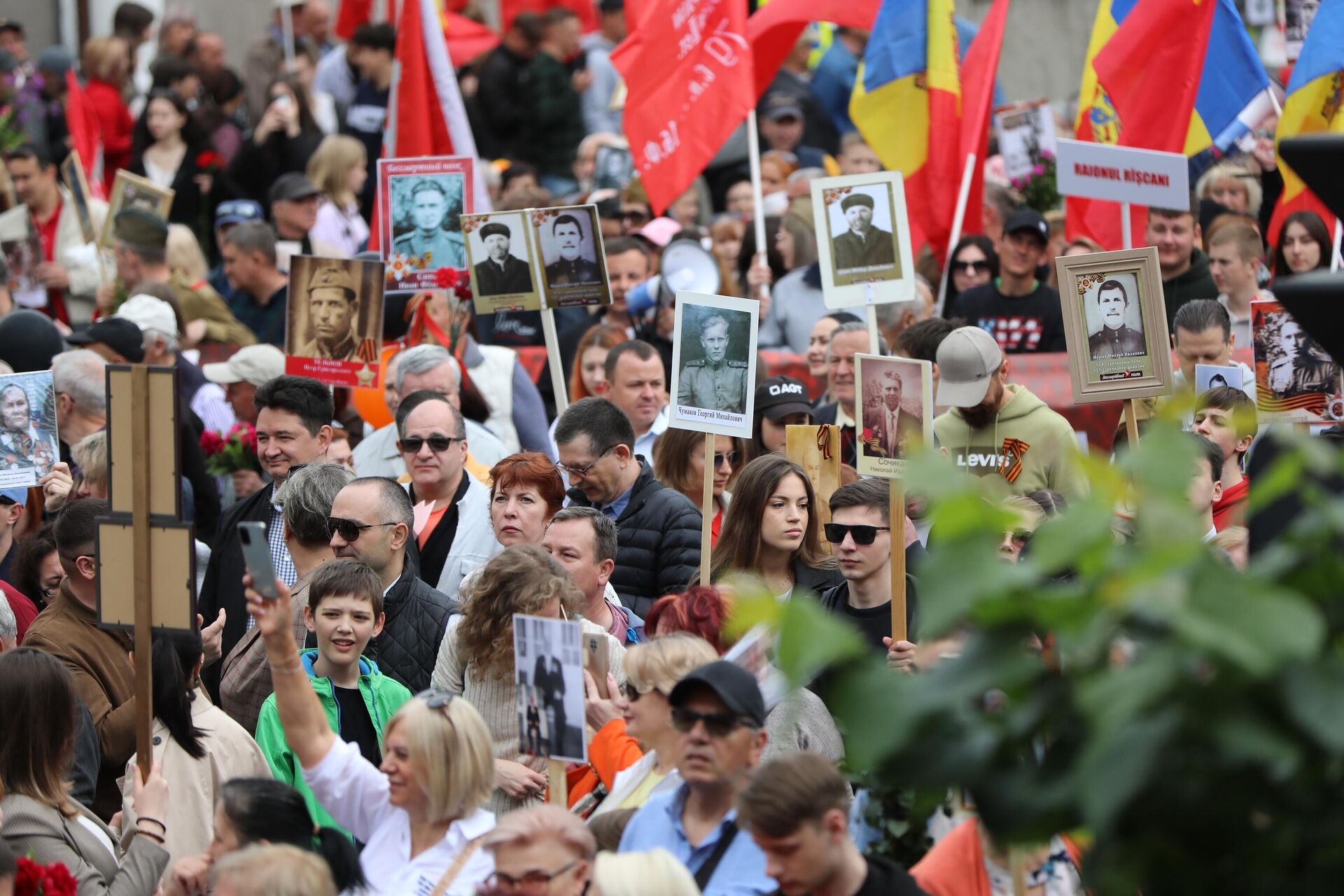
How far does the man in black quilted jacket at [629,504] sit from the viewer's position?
673 cm

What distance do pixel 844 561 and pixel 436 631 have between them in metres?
1.42

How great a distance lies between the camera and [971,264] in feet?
34.6

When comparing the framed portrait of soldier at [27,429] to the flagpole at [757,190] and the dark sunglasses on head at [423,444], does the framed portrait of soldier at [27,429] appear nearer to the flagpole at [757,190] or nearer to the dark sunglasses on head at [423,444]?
the dark sunglasses on head at [423,444]

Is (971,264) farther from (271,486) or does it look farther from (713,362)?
(271,486)

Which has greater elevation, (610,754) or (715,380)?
(715,380)

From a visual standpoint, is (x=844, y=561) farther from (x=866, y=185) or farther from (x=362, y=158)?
(x=362, y=158)

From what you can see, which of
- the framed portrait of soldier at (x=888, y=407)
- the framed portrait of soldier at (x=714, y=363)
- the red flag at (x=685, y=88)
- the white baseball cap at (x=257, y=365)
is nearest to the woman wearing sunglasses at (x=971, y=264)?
the red flag at (x=685, y=88)

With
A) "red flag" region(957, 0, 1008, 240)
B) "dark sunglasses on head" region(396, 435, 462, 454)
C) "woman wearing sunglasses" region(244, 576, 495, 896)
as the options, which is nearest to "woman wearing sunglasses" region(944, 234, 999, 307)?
"red flag" region(957, 0, 1008, 240)

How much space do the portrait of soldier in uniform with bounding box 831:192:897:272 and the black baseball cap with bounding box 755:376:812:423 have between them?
701mm

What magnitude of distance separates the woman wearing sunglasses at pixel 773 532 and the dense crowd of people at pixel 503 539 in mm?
16

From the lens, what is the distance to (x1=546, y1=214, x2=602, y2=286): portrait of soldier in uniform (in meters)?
8.41

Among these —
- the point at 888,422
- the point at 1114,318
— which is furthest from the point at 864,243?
the point at 888,422

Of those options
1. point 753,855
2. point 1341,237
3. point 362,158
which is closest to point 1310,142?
point 753,855

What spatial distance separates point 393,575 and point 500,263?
258 cm
